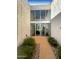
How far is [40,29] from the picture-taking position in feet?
83.6

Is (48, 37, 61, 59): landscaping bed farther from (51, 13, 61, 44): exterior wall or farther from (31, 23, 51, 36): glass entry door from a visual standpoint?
(31, 23, 51, 36): glass entry door

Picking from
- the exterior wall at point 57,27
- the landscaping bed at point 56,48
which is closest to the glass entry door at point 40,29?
the exterior wall at point 57,27

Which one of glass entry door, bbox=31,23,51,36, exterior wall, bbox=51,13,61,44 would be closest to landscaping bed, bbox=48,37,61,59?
exterior wall, bbox=51,13,61,44

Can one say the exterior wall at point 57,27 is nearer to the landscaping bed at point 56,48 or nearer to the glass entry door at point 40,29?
the landscaping bed at point 56,48

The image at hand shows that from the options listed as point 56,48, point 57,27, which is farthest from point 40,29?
point 56,48

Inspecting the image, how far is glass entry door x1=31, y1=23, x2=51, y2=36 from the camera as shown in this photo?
2457cm

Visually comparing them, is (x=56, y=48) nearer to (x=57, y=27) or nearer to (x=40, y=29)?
(x=57, y=27)

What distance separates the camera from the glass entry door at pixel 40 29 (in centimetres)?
2457

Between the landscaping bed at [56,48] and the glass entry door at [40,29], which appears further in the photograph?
the glass entry door at [40,29]

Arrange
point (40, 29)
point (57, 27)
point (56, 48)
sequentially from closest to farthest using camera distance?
point (56, 48), point (57, 27), point (40, 29)
